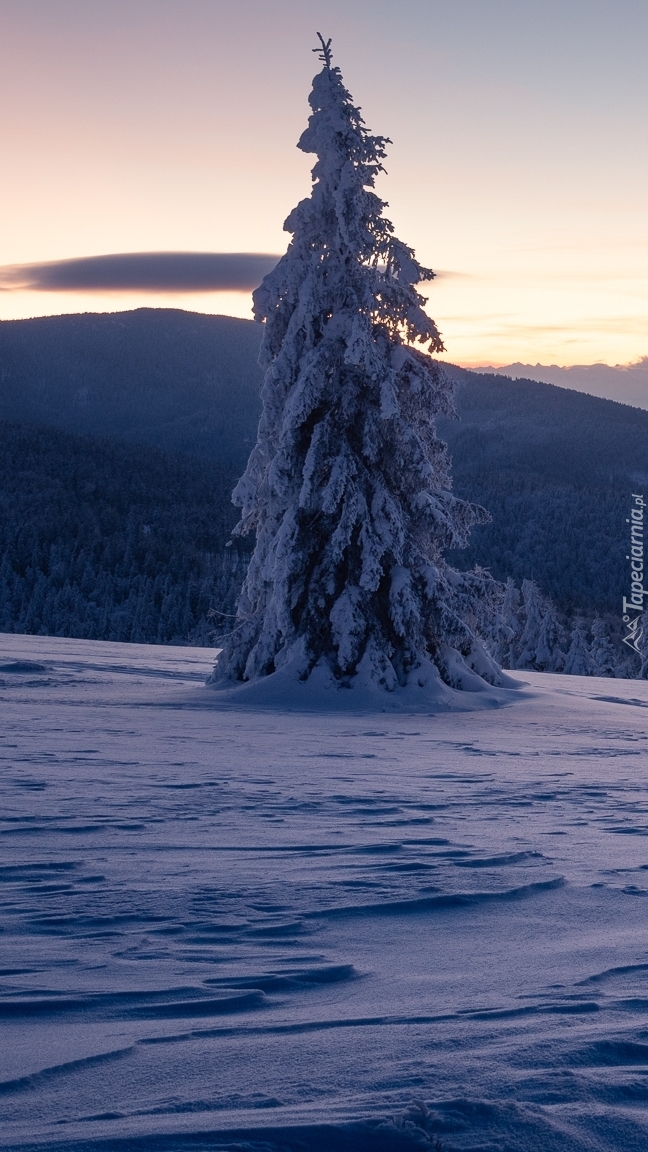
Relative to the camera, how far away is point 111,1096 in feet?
7.75

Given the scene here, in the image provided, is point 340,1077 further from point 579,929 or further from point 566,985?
point 579,929

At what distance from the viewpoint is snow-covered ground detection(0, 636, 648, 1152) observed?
2293 mm

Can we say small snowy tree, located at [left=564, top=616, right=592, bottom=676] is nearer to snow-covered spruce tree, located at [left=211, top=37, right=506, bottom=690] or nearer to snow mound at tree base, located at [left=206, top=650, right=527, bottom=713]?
snow-covered spruce tree, located at [left=211, top=37, right=506, bottom=690]

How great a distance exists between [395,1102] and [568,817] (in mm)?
4327

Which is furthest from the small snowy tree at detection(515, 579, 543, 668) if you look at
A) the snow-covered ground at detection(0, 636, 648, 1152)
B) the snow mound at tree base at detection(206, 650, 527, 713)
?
the snow-covered ground at detection(0, 636, 648, 1152)

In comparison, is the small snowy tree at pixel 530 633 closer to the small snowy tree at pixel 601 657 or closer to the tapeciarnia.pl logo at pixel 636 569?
the small snowy tree at pixel 601 657

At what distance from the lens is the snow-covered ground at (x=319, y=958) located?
7.52ft

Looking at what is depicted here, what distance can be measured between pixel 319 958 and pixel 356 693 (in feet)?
38.7

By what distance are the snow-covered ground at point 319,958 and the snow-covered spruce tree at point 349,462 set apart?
7410 millimetres

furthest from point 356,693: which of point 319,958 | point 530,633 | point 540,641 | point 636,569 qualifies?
point 530,633

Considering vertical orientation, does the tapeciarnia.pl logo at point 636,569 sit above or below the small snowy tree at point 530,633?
above

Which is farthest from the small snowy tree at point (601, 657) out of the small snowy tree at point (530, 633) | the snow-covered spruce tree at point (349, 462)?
the snow-covered spruce tree at point (349, 462)

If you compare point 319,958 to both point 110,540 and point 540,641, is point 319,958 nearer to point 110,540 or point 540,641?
point 540,641

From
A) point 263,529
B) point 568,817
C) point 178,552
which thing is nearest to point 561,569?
point 178,552
